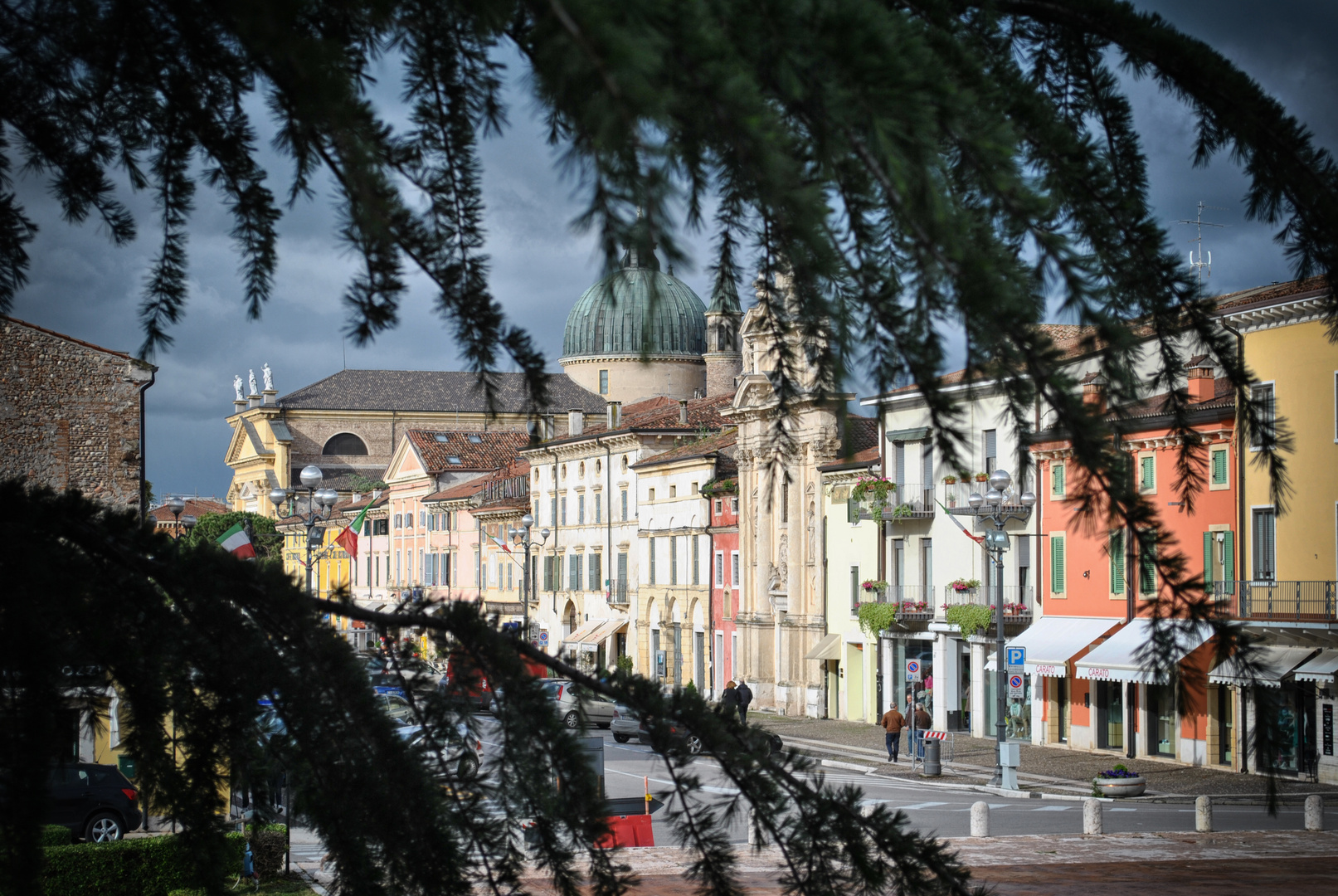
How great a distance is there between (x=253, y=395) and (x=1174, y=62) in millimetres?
118635

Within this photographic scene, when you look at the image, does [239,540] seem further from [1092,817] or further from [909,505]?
[909,505]

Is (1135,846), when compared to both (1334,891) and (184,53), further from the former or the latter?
(184,53)

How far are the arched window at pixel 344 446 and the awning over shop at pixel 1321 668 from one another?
302ft

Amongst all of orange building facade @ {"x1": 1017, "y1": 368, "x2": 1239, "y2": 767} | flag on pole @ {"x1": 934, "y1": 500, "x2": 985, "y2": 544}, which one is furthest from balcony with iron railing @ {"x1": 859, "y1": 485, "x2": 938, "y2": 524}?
orange building facade @ {"x1": 1017, "y1": 368, "x2": 1239, "y2": 767}

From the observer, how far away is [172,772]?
12.7 ft

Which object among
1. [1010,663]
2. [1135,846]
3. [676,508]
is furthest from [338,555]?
[1135,846]

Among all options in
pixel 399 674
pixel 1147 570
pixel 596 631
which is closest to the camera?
pixel 1147 570

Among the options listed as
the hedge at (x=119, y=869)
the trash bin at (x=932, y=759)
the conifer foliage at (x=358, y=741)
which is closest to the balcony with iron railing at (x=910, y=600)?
the trash bin at (x=932, y=759)

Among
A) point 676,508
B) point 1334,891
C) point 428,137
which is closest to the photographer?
point 428,137

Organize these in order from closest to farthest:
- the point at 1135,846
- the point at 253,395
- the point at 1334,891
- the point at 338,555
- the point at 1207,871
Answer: the point at 1334,891 → the point at 1207,871 → the point at 1135,846 → the point at 338,555 → the point at 253,395

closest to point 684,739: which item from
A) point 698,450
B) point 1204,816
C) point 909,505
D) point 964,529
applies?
point 1204,816

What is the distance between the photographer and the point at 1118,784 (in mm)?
26406

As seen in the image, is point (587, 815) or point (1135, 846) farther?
point (1135, 846)

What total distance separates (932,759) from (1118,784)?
4511 mm
